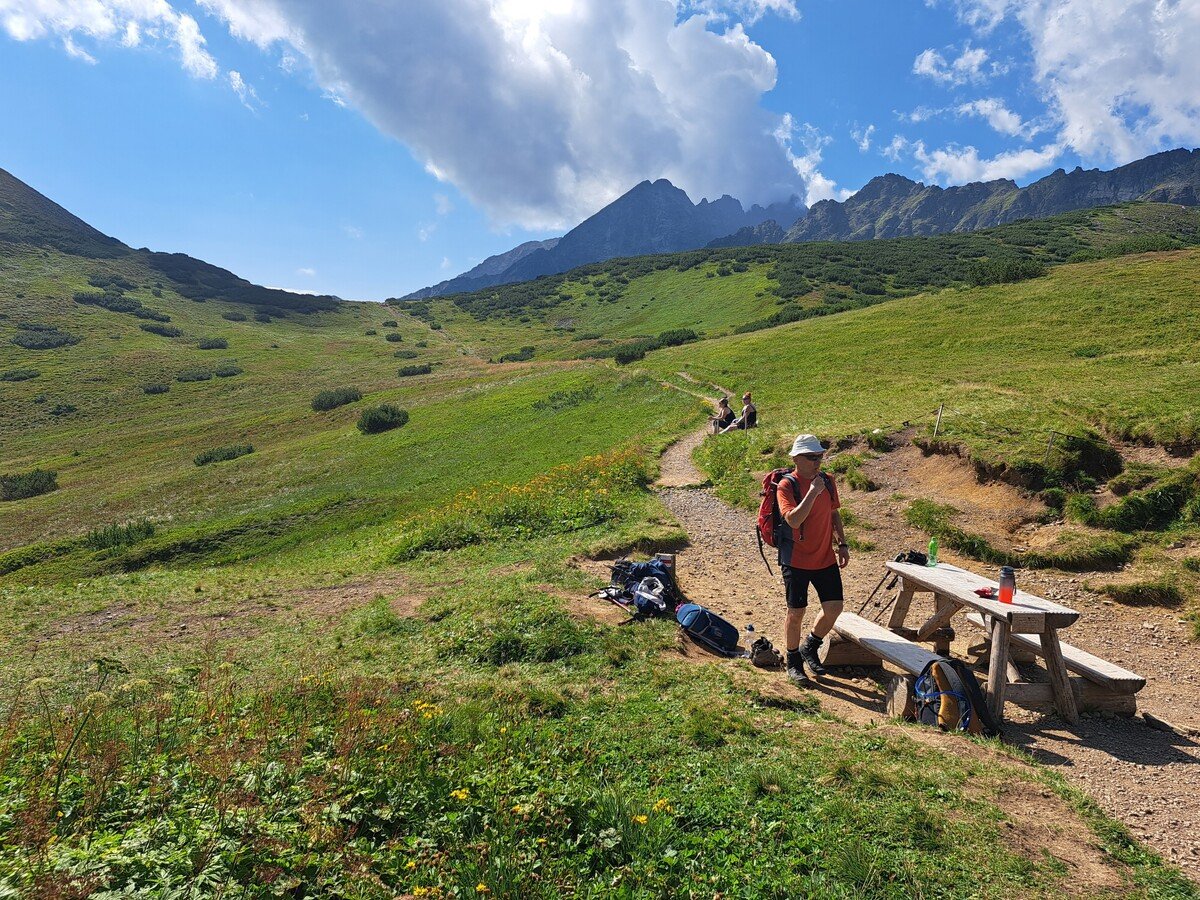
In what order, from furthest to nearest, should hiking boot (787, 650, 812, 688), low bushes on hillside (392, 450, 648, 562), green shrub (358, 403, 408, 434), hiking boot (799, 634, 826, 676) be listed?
green shrub (358, 403, 408, 434)
low bushes on hillside (392, 450, 648, 562)
hiking boot (799, 634, 826, 676)
hiking boot (787, 650, 812, 688)

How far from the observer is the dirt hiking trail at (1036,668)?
551 centimetres

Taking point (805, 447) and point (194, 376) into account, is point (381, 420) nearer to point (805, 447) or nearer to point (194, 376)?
point (805, 447)

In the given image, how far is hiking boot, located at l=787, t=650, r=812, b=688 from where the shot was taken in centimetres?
813

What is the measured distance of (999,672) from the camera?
22.4 feet

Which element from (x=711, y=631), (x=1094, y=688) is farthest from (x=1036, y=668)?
(x=711, y=631)

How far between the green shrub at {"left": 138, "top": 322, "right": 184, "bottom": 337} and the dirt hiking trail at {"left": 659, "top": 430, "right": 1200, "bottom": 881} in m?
124

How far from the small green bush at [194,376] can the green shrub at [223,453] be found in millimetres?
42072

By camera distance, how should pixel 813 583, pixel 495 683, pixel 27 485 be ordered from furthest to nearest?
pixel 27 485
pixel 495 683
pixel 813 583

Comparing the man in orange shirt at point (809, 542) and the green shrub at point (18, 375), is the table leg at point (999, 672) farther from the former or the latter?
the green shrub at point (18, 375)

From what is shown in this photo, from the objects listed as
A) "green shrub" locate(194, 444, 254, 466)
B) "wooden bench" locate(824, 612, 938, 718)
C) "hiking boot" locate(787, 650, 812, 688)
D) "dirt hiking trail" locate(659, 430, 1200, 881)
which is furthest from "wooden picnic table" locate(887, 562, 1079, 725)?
"green shrub" locate(194, 444, 254, 466)

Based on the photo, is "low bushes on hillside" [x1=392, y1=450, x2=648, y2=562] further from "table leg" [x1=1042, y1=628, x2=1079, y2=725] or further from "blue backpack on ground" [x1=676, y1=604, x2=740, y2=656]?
"table leg" [x1=1042, y1=628, x2=1079, y2=725]

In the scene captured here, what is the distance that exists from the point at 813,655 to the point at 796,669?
33 cm

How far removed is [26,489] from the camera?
43.2 m

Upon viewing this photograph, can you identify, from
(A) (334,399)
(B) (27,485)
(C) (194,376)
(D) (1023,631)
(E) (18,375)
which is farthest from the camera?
(C) (194,376)
